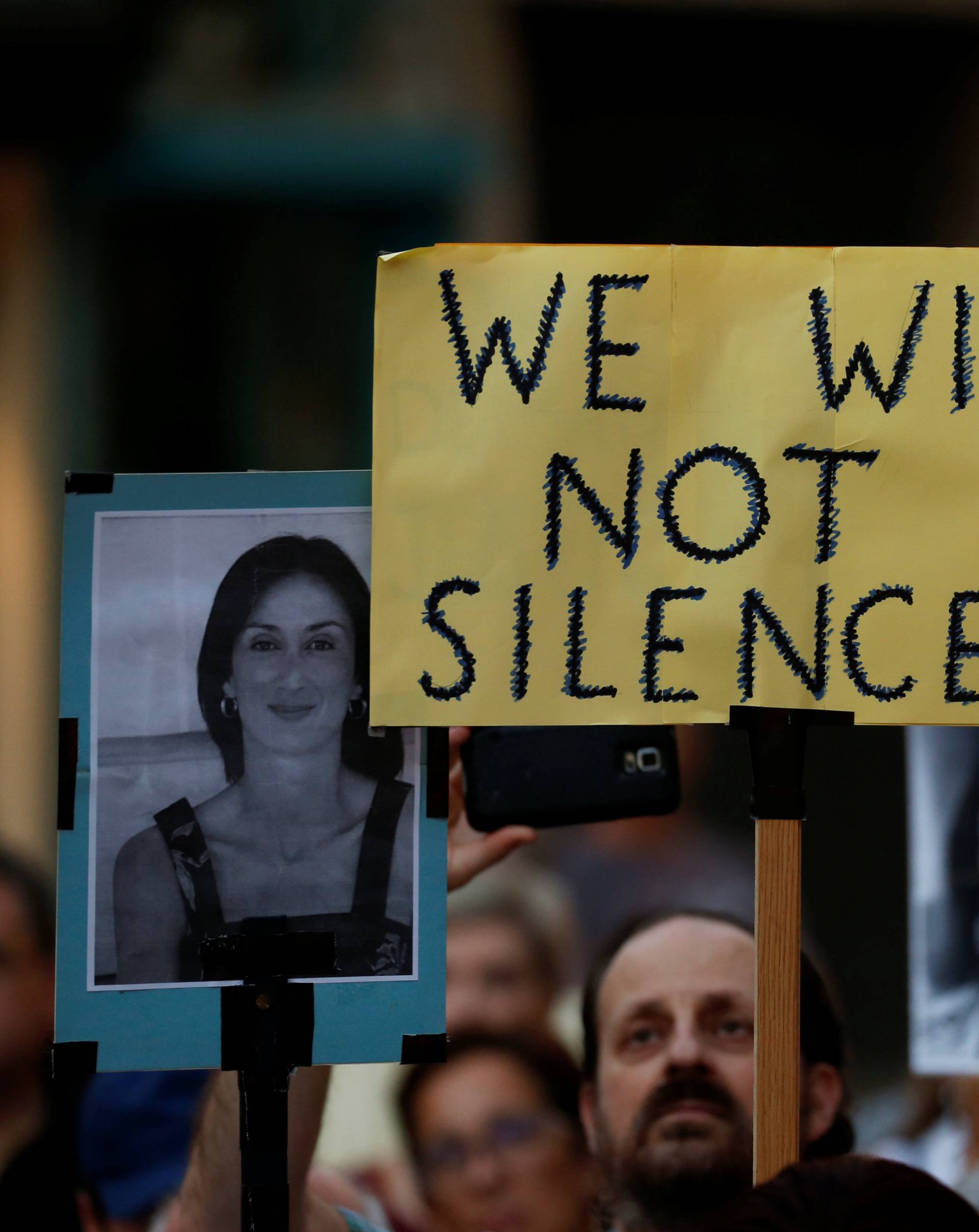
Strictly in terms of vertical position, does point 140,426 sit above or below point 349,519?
above

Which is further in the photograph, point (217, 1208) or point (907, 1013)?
point (907, 1013)

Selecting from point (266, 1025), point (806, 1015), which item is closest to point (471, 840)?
point (266, 1025)

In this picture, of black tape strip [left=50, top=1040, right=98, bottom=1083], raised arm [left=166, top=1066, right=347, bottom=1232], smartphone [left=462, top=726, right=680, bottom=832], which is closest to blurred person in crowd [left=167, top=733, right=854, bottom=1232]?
raised arm [left=166, top=1066, right=347, bottom=1232]

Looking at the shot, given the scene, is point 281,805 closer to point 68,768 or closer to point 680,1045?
point 68,768

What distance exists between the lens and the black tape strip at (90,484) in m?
1.41

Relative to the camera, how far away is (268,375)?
190 centimetres

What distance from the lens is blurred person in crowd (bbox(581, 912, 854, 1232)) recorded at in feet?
6.07

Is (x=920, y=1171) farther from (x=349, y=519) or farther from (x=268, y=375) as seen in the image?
(x=268, y=375)

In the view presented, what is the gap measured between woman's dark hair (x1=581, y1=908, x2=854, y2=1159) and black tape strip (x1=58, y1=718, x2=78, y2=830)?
0.78 metres

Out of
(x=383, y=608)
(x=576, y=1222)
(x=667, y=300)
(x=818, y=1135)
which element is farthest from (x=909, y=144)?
(x=576, y=1222)

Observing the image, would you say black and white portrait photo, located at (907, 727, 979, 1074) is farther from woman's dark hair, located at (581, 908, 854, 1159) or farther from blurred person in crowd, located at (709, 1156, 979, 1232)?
blurred person in crowd, located at (709, 1156, 979, 1232)

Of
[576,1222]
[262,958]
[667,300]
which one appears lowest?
[576,1222]

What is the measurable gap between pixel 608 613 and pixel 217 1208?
2.90ft

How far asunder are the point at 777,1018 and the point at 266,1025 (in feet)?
→ 1.65
